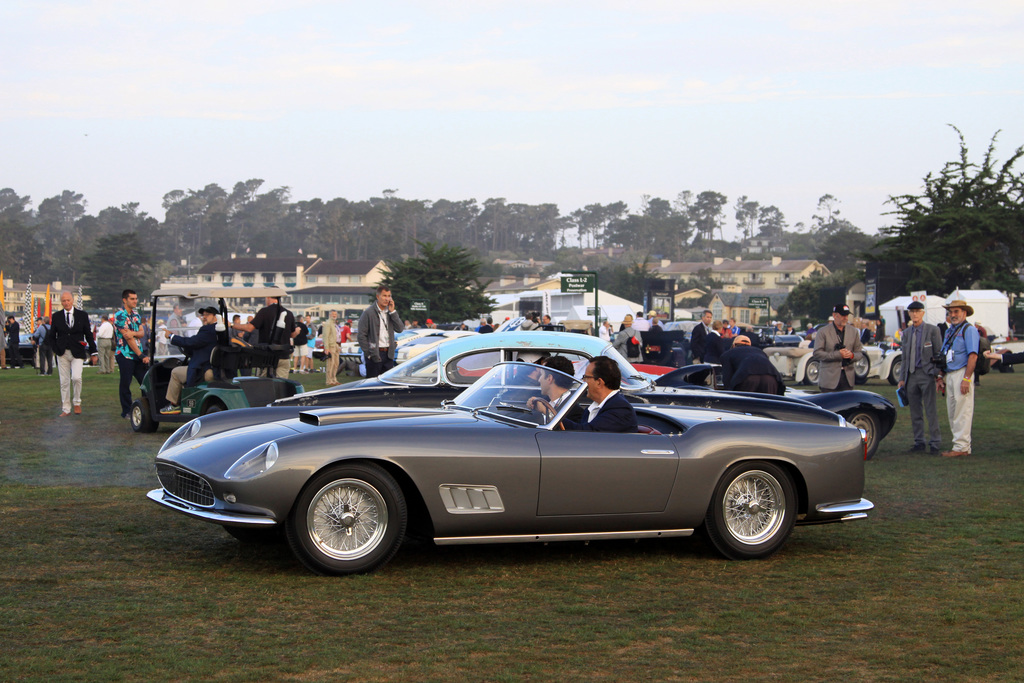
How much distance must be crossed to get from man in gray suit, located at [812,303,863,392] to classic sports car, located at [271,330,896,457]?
3337 millimetres

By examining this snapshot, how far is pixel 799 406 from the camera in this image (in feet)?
27.8

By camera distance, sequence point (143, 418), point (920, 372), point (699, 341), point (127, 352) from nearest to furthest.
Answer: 1. point (920, 372)
2. point (143, 418)
3. point (127, 352)
4. point (699, 341)

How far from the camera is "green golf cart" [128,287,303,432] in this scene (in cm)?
1138

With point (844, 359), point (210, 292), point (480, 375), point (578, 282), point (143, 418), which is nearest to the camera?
point (480, 375)

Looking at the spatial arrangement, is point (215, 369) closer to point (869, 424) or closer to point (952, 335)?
point (869, 424)

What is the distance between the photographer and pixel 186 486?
229 inches

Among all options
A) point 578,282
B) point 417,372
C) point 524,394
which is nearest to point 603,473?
point 524,394

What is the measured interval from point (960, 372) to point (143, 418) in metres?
9.79

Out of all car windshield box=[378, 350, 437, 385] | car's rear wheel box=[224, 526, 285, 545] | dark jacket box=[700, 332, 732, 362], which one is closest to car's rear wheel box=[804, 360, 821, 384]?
dark jacket box=[700, 332, 732, 362]

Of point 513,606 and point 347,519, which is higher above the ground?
point 347,519

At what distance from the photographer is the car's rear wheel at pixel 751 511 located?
6.20 m

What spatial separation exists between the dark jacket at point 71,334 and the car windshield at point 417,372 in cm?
620

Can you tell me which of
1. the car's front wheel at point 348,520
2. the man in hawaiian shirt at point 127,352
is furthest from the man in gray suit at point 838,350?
the man in hawaiian shirt at point 127,352

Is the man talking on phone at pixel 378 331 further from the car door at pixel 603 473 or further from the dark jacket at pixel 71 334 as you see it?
the car door at pixel 603 473
